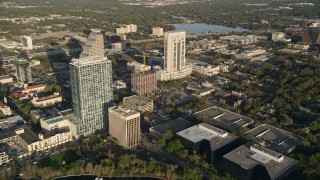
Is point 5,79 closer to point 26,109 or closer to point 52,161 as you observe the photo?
point 26,109

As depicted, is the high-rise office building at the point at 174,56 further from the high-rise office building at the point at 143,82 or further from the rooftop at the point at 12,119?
the rooftop at the point at 12,119

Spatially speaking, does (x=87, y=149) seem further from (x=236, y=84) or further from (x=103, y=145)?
(x=236, y=84)

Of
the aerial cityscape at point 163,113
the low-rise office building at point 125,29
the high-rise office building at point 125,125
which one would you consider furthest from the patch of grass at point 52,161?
the low-rise office building at point 125,29

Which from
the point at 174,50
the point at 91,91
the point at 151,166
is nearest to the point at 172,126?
the point at 151,166

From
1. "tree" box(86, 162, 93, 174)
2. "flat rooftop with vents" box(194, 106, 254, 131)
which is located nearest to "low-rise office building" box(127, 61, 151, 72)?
"flat rooftop with vents" box(194, 106, 254, 131)

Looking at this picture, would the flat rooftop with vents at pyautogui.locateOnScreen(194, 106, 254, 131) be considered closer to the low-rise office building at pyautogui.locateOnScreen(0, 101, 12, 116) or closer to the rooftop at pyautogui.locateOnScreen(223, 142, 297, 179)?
the rooftop at pyautogui.locateOnScreen(223, 142, 297, 179)

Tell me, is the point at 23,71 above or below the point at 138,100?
above
